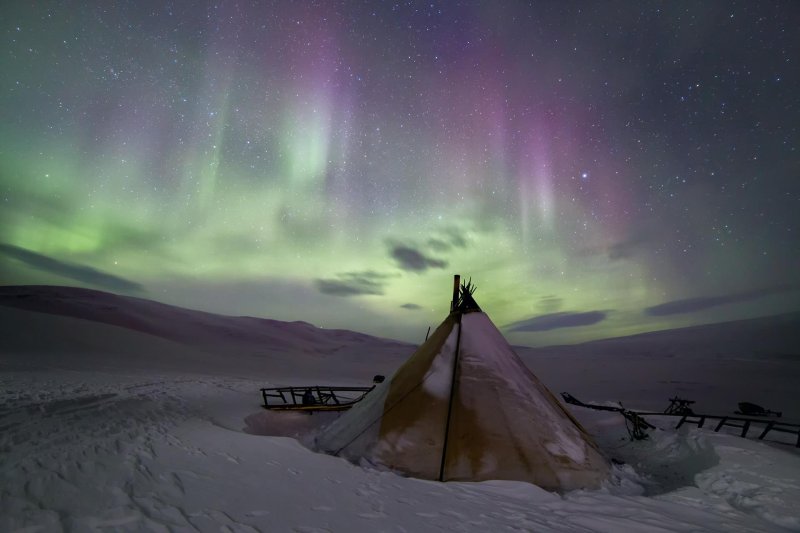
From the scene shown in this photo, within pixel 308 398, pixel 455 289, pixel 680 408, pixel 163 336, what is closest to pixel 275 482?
pixel 455 289

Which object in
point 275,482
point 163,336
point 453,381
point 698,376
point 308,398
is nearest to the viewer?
point 275,482

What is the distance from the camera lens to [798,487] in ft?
19.0

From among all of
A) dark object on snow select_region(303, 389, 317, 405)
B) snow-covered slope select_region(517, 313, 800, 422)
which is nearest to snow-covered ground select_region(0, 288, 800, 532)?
dark object on snow select_region(303, 389, 317, 405)

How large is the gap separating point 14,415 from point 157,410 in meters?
2.85

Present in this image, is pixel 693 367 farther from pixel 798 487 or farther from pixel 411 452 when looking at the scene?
pixel 411 452

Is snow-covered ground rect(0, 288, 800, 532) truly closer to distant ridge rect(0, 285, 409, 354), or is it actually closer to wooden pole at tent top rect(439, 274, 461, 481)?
Answer: wooden pole at tent top rect(439, 274, 461, 481)

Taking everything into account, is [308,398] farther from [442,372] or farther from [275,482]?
[275,482]

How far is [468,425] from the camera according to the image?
22.7ft

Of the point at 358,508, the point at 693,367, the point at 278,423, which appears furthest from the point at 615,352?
the point at 358,508

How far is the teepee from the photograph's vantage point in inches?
250

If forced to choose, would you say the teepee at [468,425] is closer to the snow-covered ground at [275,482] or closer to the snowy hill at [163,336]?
the snow-covered ground at [275,482]

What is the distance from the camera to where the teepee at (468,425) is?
20.9ft

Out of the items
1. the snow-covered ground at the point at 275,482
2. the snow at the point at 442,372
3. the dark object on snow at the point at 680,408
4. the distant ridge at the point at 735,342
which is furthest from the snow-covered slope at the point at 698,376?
the snow at the point at 442,372

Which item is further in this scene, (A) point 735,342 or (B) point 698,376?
(A) point 735,342
